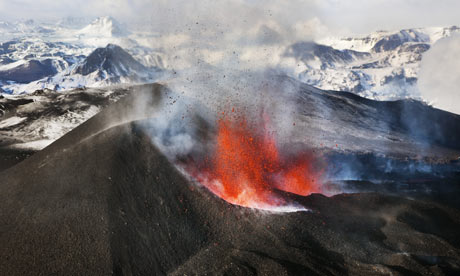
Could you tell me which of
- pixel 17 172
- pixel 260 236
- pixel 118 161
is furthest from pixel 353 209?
pixel 17 172

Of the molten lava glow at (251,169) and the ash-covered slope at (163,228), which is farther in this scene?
the molten lava glow at (251,169)

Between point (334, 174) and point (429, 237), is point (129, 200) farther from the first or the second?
point (334, 174)

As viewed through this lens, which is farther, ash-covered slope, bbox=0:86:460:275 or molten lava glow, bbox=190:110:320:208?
molten lava glow, bbox=190:110:320:208

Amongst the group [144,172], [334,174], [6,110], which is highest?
[144,172]
